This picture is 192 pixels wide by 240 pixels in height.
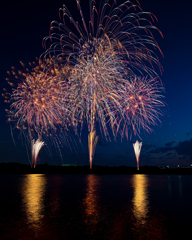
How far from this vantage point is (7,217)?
40.7 feet

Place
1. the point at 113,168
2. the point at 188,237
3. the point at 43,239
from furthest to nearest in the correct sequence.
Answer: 1. the point at 113,168
2. the point at 188,237
3. the point at 43,239

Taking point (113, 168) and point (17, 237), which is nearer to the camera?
point (17, 237)

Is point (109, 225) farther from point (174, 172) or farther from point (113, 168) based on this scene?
point (174, 172)

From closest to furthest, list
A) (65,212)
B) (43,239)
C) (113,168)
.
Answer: (43,239) < (65,212) < (113,168)

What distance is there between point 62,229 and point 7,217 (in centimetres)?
450

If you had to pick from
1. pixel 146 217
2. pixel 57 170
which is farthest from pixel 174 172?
pixel 146 217

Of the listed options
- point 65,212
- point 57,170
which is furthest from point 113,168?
point 65,212

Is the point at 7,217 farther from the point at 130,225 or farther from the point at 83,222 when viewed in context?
A: the point at 130,225

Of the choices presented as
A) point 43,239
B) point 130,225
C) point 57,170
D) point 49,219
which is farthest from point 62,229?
point 57,170

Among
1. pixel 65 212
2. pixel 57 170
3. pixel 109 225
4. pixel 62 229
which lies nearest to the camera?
pixel 62 229

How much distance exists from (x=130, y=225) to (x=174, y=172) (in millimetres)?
117510

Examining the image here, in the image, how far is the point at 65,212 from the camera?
1376 centimetres

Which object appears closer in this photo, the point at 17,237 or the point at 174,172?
the point at 17,237

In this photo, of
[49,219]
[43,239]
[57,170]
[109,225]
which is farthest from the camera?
[57,170]
